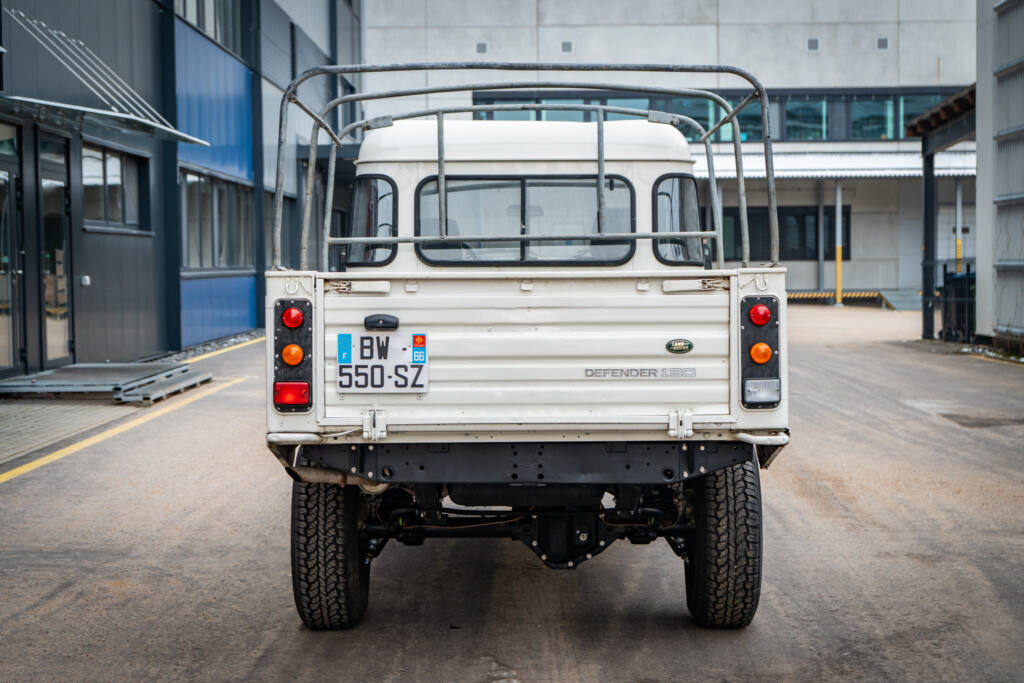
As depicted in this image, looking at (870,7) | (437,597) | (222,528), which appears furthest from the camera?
(870,7)

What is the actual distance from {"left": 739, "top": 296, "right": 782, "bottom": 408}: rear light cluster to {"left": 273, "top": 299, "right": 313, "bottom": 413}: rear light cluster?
1691 mm

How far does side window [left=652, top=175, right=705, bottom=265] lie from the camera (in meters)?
6.29

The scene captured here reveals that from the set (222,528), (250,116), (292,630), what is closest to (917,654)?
(292,630)

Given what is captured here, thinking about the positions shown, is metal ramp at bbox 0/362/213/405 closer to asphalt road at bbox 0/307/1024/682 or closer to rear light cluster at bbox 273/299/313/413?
asphalt road at bbox 0/307/1024/682

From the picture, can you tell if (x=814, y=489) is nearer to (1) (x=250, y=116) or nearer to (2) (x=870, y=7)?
(1) (x=250, y=116)

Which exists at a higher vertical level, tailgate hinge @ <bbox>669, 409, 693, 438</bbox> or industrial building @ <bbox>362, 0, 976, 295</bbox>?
industrial building @ <bbox>362, 0, 976, 295</bbox>

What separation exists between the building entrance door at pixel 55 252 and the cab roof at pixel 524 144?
31.2ft

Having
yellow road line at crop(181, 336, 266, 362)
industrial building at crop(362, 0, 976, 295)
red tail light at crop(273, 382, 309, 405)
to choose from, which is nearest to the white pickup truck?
red tail light at crop(273, 382, 309, 405)

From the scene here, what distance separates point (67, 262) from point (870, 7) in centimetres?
3102

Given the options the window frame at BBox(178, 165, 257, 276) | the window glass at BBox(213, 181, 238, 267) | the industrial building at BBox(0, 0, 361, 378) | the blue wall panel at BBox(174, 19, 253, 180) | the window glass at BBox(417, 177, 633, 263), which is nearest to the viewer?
the window glass at BBox(417, 177, 633, 263)

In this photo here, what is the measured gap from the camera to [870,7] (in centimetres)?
3906

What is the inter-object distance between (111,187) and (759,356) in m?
14.4

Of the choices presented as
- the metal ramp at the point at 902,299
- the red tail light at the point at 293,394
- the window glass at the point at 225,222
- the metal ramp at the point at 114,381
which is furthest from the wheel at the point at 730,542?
the metal ramp at the point at 902,299

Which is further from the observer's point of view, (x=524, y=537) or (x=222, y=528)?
(x=222, y=528)
